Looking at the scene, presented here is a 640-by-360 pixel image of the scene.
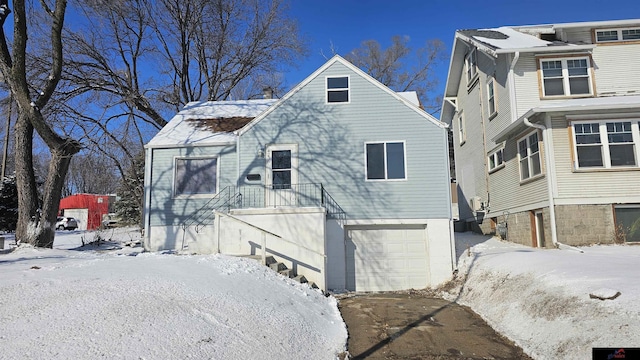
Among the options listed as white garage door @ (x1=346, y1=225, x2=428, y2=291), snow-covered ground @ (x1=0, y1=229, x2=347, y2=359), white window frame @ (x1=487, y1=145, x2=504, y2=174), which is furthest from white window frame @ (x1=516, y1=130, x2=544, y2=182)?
snow-covered ground @ (x1=0, y1=229, x2=347, y2=359)

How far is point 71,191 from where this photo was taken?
60.7 metres

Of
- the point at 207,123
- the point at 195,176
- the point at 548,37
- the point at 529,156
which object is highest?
the point at 548,37

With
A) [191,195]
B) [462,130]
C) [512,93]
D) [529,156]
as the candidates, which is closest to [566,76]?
[512,93]

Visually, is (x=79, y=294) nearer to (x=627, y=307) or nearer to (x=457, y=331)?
(x=457, y=331)

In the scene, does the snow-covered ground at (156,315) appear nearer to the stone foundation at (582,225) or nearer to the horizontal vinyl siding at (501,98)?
the stone foundation at (582,225)

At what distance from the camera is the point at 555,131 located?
12.1 meters

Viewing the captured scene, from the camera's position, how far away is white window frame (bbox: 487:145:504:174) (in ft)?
50.0

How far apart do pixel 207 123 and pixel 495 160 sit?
11.2 m

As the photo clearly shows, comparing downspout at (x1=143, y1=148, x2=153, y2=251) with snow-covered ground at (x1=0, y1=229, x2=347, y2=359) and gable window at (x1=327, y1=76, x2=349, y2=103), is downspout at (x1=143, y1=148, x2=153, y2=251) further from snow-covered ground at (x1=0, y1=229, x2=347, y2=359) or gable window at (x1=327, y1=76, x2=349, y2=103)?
gable window at (x1=327, y1=76, x2=349, y2=103)

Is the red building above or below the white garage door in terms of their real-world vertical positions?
above

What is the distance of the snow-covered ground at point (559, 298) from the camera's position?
4965 mm

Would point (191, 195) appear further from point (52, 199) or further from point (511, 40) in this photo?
point (511, 40)

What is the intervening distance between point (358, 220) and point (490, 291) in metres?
4.38

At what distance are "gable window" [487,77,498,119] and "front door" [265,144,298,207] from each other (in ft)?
26.0
